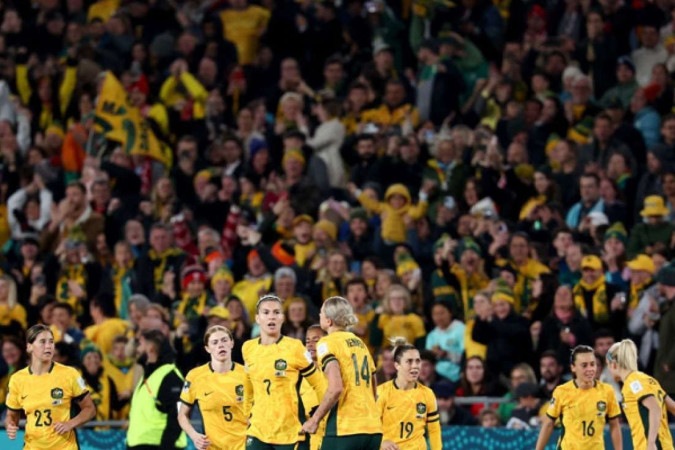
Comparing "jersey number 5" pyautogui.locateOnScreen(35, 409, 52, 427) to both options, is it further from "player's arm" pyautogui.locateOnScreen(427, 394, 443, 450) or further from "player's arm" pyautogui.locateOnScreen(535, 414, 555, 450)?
"player's arm" pyautogui.locateOnScreen(535, 414, 555, 450)

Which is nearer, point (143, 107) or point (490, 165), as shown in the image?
point (490, 165)

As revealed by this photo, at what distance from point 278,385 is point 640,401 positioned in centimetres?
295

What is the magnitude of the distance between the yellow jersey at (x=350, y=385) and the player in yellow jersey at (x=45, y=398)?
2.56 meters

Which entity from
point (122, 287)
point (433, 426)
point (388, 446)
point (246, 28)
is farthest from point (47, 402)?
point (246, 28)

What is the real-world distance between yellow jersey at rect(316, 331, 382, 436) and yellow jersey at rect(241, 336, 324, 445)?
70 centimetres

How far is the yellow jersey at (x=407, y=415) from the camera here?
53.3 ft

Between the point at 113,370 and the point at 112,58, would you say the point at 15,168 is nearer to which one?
the point at 112,58

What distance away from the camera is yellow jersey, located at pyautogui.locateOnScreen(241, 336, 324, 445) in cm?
1471

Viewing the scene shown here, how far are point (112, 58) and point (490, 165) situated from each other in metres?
6.68

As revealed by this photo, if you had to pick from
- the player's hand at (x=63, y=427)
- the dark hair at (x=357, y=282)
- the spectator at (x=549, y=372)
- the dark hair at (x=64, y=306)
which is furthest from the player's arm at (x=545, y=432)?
the dark hair at (x=64, y=306)

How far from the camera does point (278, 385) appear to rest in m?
14.8

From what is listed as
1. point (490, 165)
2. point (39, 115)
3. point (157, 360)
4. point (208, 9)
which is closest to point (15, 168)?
point (39, 115)

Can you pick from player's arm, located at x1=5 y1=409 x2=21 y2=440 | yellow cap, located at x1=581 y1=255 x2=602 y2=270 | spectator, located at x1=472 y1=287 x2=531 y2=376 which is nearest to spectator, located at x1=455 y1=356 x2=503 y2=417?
spectator, located at x1=472 y1=287 x2=531 y2=376

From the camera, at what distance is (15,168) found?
2445 cm
